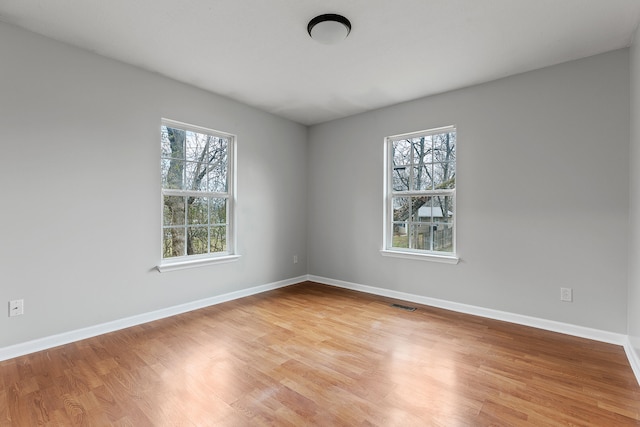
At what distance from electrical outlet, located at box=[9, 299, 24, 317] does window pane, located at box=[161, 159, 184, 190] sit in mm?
1518

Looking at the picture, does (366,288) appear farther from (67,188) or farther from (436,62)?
(67,188)

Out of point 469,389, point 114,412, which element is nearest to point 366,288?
point 469,389

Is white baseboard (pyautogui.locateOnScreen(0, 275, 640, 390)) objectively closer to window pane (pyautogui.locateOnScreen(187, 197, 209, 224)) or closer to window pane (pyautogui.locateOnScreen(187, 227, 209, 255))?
window pane (pyautogui.locateOnScreen(187, 227, 209, 255))

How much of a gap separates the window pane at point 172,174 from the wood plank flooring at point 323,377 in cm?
148

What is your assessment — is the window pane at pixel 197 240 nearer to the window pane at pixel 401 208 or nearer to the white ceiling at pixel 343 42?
the white ceiling at pixel 343 42

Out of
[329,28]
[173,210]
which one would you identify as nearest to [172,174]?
[173,210]

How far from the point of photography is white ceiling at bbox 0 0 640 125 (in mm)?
2148

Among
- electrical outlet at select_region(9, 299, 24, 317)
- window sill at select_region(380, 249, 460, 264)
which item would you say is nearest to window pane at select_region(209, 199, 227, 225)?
electrical outlet at select_region(9, 299, 24, 317)

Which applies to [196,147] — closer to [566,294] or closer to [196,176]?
[196,176]

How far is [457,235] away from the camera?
3523 millimetres

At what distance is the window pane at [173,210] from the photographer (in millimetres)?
3367

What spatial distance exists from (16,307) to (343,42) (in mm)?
3409

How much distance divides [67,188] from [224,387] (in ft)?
7.12

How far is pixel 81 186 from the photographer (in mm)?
2705
